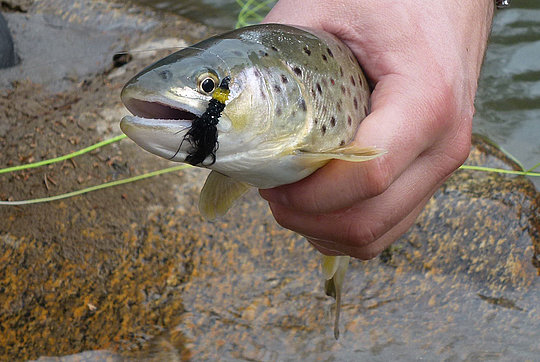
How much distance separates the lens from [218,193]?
185cm

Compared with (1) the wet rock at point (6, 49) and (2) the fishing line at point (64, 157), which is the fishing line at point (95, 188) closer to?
(2) the fishing line at point (64, 157)

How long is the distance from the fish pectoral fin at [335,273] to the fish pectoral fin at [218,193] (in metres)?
0.60

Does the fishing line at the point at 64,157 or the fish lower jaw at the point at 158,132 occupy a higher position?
the fish lower jaw at the point at 158,132

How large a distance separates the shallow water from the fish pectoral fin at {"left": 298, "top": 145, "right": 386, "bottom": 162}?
2.82 m

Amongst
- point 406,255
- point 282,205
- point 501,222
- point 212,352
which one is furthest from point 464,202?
point 282,205

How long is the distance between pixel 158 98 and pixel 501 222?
2.39m

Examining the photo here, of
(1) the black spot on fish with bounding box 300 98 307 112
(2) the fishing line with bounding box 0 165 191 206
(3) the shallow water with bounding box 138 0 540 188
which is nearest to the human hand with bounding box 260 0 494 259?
(1) the black spot on fish with bounding box 300 98 307 112

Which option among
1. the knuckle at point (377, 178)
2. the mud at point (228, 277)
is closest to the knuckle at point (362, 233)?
the knuckle at point (377, 178)

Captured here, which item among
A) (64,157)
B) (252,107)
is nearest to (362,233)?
(252,107)

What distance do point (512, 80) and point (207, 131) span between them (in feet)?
13.1

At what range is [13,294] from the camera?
3.02 meters

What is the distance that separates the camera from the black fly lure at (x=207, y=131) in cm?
→ 141

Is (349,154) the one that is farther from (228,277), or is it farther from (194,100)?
→ (228,277)

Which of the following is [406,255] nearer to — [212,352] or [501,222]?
[501,222]
